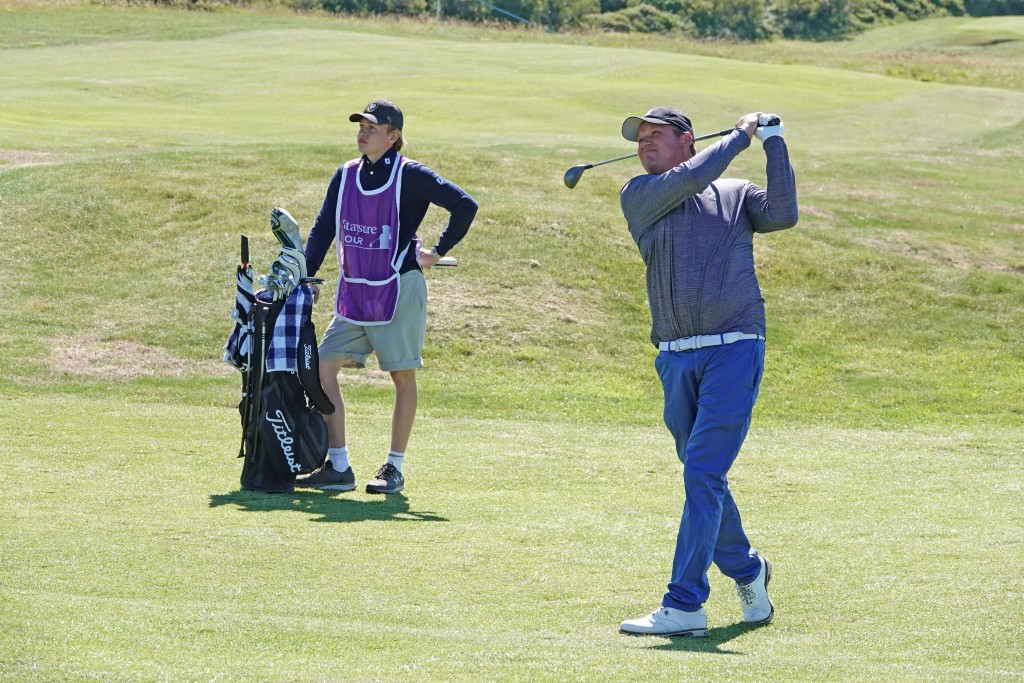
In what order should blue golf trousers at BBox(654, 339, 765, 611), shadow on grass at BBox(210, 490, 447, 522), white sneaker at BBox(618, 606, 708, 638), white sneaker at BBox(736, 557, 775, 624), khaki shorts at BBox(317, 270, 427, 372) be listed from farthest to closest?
khaki shorts at BBox(317, 270, 427, 372), shadow on grass at BBox(210, 490, 447, 522), white sneaker at BBox(736, 557, 775, 624), blue golf trousers at BBox(654, 339, 765, 611), white sneaker at BBox(618, 606, 708, 638)

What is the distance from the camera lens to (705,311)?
19.7ft

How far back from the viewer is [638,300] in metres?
17.5

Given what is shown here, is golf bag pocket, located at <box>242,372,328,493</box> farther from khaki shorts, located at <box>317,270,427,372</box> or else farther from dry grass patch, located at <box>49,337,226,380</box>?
dry grass patch, located at <box>49,337,226,380</box>

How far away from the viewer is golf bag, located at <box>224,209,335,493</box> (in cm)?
859

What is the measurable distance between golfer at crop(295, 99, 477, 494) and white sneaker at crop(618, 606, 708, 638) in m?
3.27

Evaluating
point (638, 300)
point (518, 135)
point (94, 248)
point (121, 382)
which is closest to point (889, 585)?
point (121, 382)

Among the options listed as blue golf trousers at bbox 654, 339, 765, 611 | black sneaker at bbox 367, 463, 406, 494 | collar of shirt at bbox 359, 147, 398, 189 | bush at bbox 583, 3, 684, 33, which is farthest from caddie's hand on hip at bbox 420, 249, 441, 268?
bush at bbox 583, 3, 684, 33

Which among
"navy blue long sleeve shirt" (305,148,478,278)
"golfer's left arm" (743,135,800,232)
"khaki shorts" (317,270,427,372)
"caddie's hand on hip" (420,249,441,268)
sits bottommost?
"khaki shorts" (317,270,427,372)

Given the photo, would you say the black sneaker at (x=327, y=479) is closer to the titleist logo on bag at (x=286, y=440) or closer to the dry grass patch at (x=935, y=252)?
the titleist logo on bag at (x=286, y=440)

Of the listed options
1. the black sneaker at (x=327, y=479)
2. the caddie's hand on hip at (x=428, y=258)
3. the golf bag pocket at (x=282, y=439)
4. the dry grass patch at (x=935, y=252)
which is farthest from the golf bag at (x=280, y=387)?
the dry grass patch at (x=935, y=252)

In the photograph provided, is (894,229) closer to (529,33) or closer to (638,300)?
(638,300)

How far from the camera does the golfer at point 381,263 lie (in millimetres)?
8750

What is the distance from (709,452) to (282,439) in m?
3.51

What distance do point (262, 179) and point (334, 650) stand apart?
16486mm
